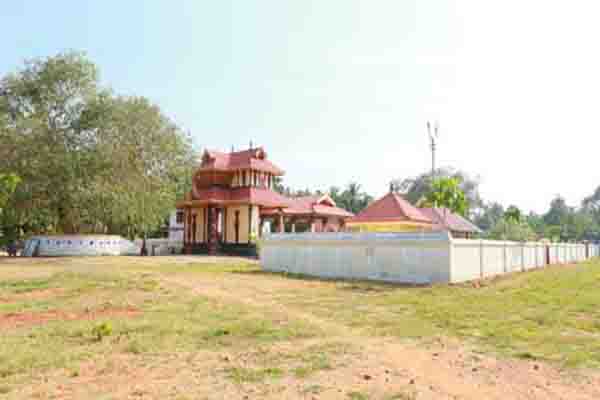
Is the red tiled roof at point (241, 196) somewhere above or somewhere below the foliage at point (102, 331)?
above

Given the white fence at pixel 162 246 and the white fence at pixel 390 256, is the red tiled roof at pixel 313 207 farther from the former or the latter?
the white fence at pixel 390 256

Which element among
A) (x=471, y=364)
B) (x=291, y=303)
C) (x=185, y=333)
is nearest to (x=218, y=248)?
(x=291, y=303)

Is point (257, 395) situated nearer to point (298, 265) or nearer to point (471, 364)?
point (471, 364)

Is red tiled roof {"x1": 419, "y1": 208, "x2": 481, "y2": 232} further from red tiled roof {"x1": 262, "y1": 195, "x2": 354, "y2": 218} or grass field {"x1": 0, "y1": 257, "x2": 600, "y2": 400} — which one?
grass field {"x1": 0, "y1": 257, "x2": 600, "y2": 400}

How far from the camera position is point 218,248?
34.5 m

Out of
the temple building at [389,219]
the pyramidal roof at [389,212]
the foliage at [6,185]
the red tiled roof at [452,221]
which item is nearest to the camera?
the foliage at [6,185]

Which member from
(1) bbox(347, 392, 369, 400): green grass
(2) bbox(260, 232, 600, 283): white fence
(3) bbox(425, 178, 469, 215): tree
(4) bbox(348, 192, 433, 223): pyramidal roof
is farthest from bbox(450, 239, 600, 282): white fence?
(1) bbox(347, 392, 369, 400): green grass

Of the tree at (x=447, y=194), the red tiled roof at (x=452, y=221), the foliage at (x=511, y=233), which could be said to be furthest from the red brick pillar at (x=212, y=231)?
the foliage at (x=511, y=233)

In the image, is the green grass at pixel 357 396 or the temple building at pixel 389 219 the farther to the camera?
the temple building at pixel 389 219

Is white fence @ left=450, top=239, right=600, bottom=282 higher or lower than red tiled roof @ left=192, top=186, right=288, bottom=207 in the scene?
lower

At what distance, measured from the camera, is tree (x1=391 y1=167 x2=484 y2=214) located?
70875 mm

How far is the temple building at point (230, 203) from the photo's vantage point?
3375 cm

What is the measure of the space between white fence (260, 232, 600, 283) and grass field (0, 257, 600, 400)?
3216mm

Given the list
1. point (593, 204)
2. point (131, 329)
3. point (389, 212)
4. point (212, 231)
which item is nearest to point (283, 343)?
point (131, 329)
